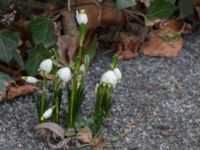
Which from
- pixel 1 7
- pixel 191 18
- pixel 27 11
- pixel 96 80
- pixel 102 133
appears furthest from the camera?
pixel 191 18

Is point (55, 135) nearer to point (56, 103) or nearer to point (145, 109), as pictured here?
point (56, 103)

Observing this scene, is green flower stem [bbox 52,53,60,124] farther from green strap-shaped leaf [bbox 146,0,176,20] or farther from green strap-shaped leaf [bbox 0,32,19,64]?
green strap-shaped leaf [bbox 146,0,176,20]

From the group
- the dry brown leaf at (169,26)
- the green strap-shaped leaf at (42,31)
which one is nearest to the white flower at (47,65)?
the green strap-shaped leaf at (42,31)

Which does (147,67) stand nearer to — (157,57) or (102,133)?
(157,57)

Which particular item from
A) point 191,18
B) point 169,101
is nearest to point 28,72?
point 169,101

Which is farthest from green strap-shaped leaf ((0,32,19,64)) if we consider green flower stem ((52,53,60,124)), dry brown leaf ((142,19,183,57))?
dry brown leaf ((142,19,183,57))
